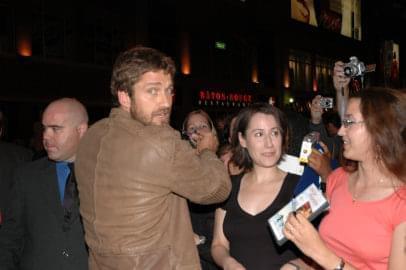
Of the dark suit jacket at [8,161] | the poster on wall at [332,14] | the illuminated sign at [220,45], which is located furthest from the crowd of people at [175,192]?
the poster on wall at [332,14]

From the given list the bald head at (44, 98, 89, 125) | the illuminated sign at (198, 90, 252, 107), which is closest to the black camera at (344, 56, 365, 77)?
the bald head at (44, 98, 89, 125)

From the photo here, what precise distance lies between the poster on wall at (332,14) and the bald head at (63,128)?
83.8 ft

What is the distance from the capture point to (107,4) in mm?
17391

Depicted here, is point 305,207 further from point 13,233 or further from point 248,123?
point 13,233

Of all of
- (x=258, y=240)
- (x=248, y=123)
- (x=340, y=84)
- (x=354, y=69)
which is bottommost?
(x=258, y=240)

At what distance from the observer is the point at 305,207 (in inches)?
83.8

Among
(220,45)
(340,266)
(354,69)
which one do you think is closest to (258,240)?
(340,266)

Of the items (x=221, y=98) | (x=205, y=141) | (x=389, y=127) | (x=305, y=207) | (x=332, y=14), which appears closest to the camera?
(x=305, y=207)

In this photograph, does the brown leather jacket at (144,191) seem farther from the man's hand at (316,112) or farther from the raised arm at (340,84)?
the man's hand at (316,112)

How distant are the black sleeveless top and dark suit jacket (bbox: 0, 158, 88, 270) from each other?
3.32 ft

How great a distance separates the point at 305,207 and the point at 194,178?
55 cm

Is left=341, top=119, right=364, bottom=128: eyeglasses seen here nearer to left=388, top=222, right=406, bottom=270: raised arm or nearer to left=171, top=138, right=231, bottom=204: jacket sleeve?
left=388, top=222, right=406, bottom=270: raised arm

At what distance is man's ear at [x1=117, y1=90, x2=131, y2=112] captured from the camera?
233cm

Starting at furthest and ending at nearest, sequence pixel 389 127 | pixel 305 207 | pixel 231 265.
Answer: pixel 231 265 → pixel 389 127 → pixel 305 207
